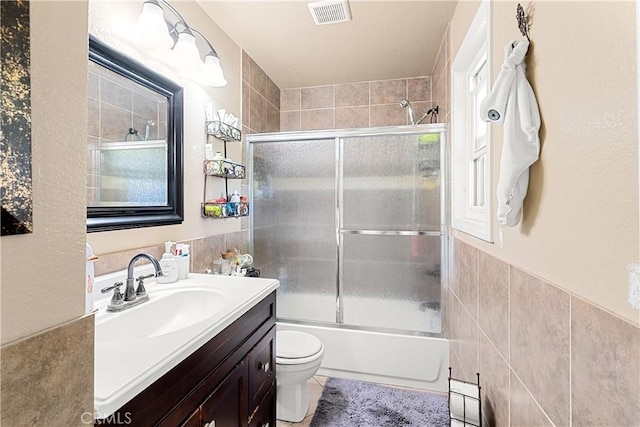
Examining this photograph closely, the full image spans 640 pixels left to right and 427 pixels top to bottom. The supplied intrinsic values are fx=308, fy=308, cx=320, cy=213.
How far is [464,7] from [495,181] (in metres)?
1.11

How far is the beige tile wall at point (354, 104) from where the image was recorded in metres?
2.96

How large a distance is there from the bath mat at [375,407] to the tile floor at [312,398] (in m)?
0.03

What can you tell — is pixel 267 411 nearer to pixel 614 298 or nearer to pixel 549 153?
pixel 614 298

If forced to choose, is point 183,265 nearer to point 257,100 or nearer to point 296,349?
point 296,349

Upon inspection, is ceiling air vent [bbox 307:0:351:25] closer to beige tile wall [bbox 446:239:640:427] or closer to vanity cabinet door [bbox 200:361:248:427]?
beige tile wall [bbox 446:239:640:427]

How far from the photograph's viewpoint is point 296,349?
180cm

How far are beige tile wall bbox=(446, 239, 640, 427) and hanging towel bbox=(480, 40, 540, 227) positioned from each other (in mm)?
262

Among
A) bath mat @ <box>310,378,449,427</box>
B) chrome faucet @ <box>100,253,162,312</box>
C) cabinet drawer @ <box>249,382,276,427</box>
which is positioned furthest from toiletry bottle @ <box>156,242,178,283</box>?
bath mat @ <box>310,378,449,427</box>

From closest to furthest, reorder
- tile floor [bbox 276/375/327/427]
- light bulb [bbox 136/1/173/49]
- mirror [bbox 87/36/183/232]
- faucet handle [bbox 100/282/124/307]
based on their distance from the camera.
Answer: faucet handle [bbox 100/282/124/307], mirror [bbox 87/36/183/232], light bulb [bbox 136/1/173/49], tile floor [bbox 276/375/327/427]

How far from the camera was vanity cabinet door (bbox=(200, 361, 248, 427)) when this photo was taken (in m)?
0.95

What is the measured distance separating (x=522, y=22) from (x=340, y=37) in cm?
150

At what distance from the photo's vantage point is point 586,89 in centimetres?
70

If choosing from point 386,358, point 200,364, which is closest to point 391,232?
point 386,358

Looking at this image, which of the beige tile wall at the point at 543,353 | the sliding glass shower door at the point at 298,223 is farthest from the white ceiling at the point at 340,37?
the beige tile wall at the point at 543,353
